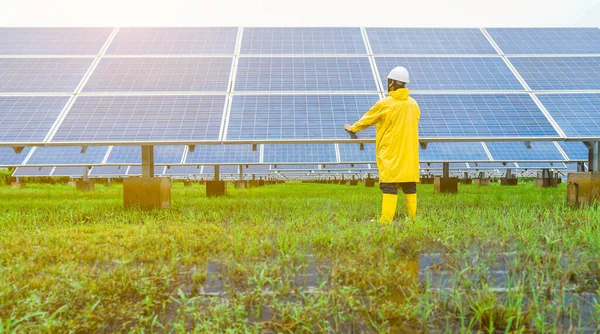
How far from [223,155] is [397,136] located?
10413 millimetres

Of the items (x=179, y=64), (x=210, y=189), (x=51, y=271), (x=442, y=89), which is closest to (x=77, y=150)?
(x=210, y=189)

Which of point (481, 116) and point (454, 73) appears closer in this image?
point (481, 116)

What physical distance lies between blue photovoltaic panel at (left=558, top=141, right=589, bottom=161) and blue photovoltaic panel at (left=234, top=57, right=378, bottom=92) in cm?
826

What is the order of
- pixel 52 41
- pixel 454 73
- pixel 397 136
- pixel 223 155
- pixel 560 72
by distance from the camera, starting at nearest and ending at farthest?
pixel 397 136 < pixel 560 72 < pixel 454 73 < pixel 52 41 < pixel 223 155

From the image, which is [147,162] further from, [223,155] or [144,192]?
[223,155]

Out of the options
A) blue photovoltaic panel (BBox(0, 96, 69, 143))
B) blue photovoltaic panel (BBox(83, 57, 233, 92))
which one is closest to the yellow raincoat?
blue photovoltaic panel (BBox(83, 57, 233, 92))

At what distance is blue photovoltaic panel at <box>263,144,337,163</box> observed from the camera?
48.4 feet

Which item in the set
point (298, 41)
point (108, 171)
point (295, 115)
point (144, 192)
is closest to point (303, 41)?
A: point (298, 41)

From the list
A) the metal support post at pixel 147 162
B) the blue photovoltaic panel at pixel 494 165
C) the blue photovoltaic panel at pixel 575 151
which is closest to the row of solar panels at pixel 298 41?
the metal support post at pixel 147 162

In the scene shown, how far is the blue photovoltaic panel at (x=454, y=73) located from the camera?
8.41 metres

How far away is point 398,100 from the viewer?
225 inches

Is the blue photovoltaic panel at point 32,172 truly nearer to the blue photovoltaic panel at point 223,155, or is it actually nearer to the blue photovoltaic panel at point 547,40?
the blue photovoltaic panel at point 223,155

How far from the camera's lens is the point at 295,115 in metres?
7.54

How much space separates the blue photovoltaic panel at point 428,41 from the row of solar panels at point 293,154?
12.8 feet
